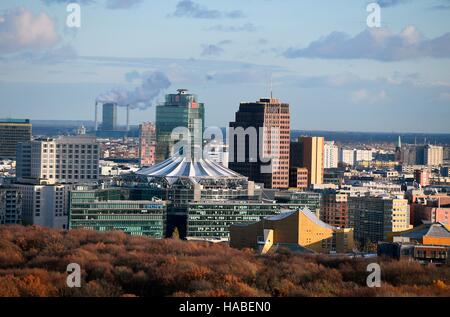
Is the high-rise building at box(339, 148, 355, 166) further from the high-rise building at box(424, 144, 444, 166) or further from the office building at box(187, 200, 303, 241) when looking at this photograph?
the office building at box(187, 200, 303, 241)

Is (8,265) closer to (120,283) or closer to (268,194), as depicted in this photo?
(120,283)

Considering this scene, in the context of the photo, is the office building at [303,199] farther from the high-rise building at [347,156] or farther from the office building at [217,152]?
the high-rise building at [347,156]

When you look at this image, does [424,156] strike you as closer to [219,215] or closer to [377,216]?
[377,216]

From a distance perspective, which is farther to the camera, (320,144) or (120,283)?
(320,144)
